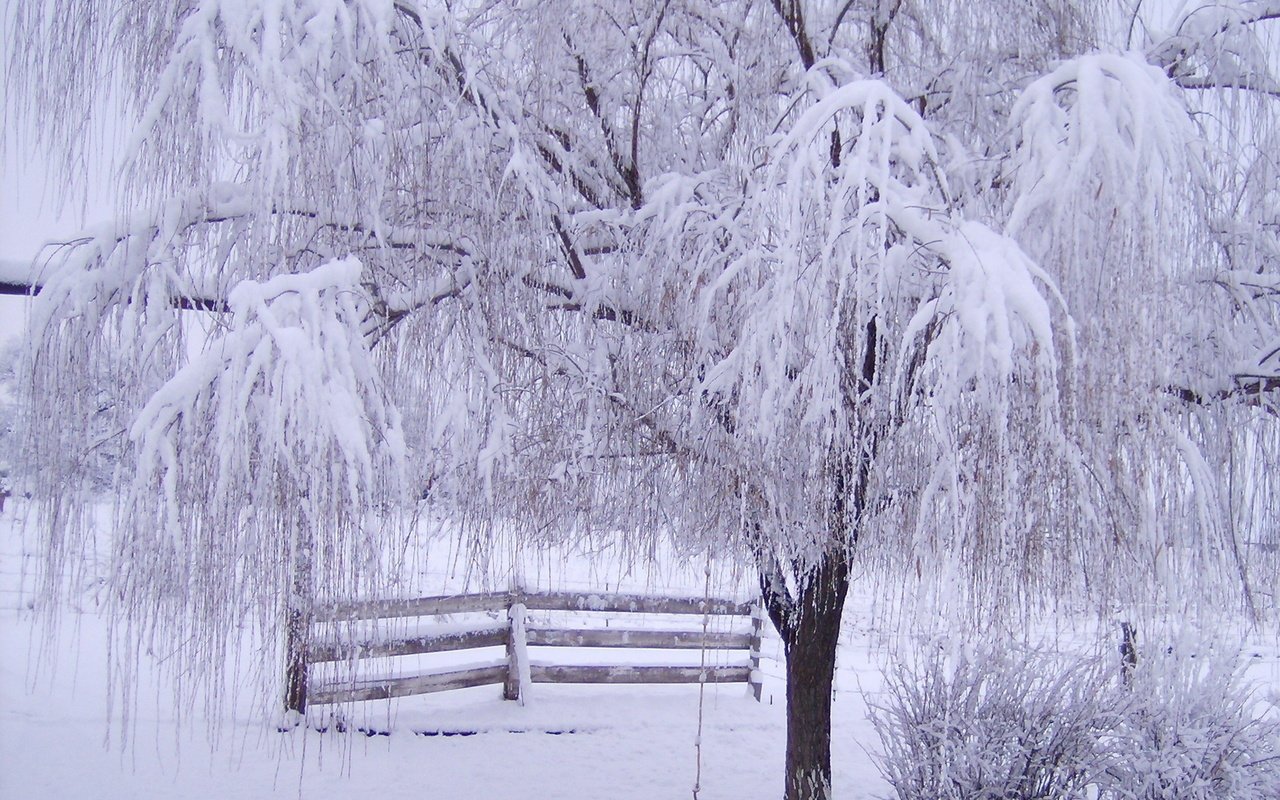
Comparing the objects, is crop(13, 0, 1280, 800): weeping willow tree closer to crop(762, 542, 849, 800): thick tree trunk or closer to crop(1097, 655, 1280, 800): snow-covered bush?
crop(762, 542, 849, 800): thick tree trunk

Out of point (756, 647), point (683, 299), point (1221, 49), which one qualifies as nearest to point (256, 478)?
point (683, 299)

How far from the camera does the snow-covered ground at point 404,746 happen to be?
5367mm

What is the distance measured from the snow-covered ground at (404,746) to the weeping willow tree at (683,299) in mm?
1513

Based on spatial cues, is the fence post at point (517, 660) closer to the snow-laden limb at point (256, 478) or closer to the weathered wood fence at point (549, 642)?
the weathered wood fence at point (549, 642)

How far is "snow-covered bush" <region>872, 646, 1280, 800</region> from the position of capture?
398 centimetres

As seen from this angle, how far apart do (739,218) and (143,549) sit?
2.51m

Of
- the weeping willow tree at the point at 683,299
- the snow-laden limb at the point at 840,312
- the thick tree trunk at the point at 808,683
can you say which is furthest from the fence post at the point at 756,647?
the snow-laden limb at the point at 840,312

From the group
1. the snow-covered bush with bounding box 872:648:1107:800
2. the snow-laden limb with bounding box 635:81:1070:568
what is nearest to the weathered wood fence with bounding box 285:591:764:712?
the snow-covered bush with bounding box 872:648:1107:800

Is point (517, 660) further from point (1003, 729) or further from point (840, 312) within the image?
point (840, 312)

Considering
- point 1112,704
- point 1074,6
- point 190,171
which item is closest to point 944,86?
point 1074,6

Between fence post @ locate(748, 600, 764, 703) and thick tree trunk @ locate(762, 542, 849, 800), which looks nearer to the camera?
thick tree trunk @ locate(762, 542, 849, 800)

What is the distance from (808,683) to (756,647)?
4.57m

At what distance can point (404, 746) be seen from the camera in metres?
6.70

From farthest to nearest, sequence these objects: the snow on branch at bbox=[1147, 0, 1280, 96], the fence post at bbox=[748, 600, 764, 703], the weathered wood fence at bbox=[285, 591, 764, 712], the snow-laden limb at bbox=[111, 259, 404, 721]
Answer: the fence post at bbox=[748, 600, 764, 703] < the weathered wood fence at bbox=[285, 591, 764, 712] < the snow on branch at bbox=[1147, 0, 1280, 96] < the snow-laden limb at bbox=[111, 259, 404, 721]
